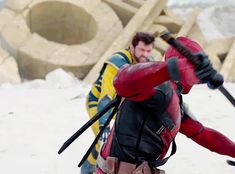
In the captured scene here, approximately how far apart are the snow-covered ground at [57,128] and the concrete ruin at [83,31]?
1.15 metres

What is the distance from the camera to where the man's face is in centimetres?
339

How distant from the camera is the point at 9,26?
10.4m

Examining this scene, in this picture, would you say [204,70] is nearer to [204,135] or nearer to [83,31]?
[204,135]

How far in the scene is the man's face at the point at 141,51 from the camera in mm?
3391

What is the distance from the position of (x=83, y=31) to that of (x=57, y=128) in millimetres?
5696

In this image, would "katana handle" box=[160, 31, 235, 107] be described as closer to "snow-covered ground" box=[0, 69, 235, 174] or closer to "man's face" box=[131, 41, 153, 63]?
"man's face" box=[131, 41, 153, 63]

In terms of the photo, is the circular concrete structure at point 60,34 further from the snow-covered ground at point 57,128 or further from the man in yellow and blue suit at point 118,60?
the man in yellow and blue suit at point 118,60

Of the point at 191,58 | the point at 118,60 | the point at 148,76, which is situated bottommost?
the point at 118,60

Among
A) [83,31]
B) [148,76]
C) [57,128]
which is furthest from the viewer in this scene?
[83,31]

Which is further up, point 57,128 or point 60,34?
point 57,128

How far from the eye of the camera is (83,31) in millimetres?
11742

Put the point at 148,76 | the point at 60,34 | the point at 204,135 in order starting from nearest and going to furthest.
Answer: the point at 148,76
the point at 204,135
the point at 60,34

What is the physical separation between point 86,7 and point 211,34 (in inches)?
241

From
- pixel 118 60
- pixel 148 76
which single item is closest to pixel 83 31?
pixel 118 60
